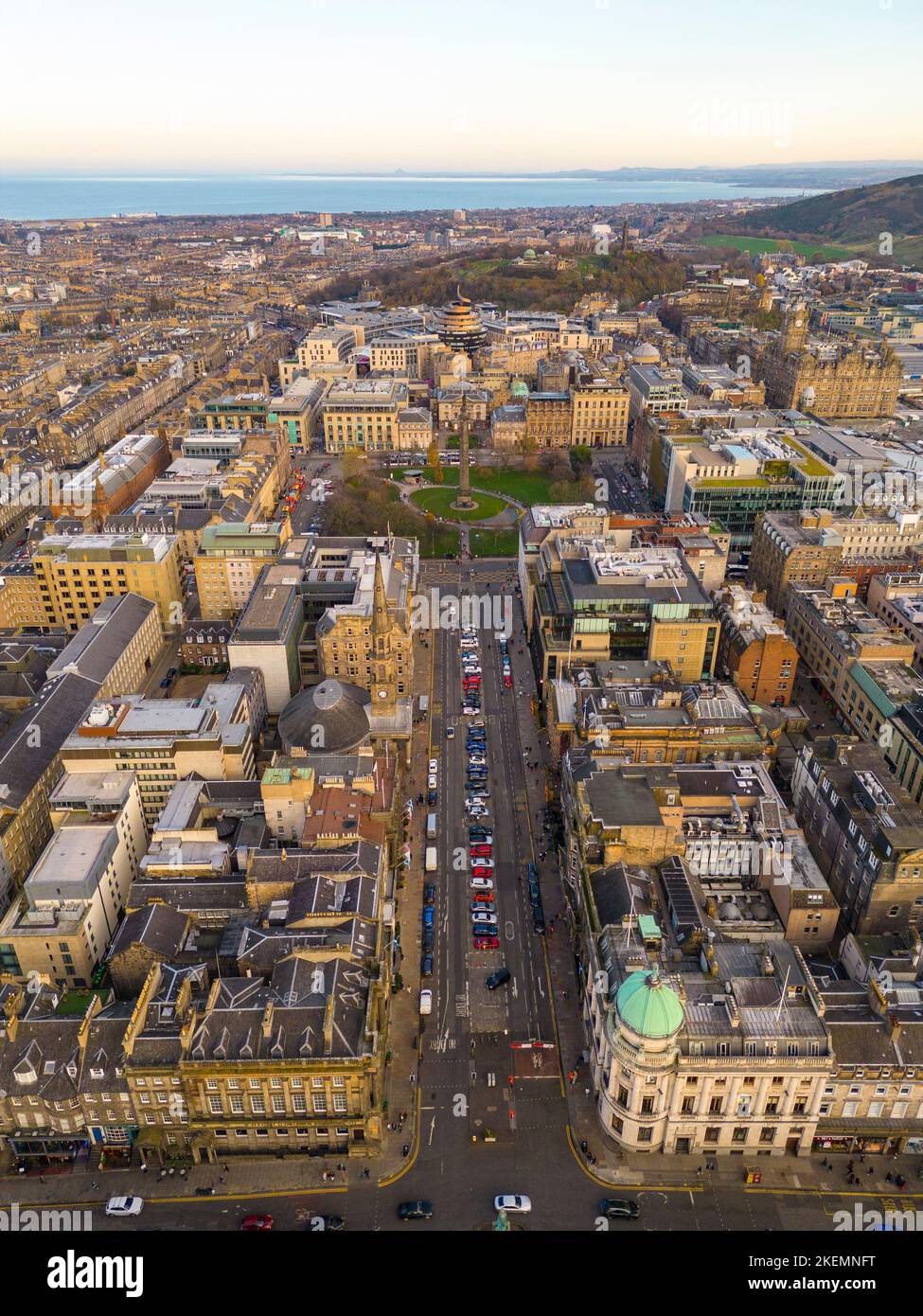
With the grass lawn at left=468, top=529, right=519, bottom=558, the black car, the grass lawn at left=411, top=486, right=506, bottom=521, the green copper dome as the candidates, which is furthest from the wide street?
the grass lawn at left=411, top=486, right=506, bottom=521

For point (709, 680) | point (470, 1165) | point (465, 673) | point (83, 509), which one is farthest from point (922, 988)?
point (83, 509)

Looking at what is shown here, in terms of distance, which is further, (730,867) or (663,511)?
(663,511)

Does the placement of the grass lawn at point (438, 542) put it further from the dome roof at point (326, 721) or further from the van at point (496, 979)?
the van at point (496, 979)

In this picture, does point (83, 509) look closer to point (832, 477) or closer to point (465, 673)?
point (465, 673)

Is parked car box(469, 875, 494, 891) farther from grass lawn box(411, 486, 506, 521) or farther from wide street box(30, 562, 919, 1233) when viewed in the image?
grass lawn box(411, 486, 506, 521)

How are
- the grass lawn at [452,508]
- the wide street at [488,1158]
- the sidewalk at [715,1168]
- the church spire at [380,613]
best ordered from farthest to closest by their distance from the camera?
the grass lawn at [452,508] → the church spire at [380,613] → the sidewalk at [715,1168] → the wide street at [488,1158]

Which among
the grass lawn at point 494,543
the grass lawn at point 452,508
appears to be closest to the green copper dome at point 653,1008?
the grass lawn at point 494,543

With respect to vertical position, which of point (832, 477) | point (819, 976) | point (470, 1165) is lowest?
point (470, 1165)
